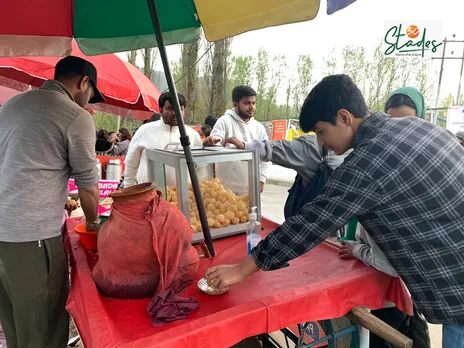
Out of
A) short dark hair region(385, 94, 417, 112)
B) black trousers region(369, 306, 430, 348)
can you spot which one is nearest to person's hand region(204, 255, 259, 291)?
black trousers region(369, 306, 430, 348)

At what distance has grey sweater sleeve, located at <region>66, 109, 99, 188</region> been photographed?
5.20 ft

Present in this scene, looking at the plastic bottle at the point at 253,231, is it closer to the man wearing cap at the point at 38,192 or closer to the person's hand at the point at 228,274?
the person's hand at the point at 228,274

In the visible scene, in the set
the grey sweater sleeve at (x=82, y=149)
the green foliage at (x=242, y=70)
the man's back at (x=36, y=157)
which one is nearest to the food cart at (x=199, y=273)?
the man's back at (x=36, y=157)

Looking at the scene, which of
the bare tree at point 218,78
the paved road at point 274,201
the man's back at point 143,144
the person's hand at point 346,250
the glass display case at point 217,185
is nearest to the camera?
the person's hand at point 346,250

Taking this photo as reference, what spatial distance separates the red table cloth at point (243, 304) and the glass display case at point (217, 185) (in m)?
0.26

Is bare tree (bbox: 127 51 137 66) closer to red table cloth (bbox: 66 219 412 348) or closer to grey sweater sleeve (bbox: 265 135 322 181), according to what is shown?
grey sweater sleeve (bbox: 265 135 322 181)

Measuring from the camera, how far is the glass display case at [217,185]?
1.63m

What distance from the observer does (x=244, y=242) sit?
5.68 ft

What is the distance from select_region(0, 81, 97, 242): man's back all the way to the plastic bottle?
896 mm

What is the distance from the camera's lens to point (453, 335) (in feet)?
4.06

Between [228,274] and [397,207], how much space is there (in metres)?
0.65

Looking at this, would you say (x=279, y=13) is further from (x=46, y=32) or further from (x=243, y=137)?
(x=243, y=137)

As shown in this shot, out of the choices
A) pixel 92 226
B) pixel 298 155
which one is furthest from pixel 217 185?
pixel 92 226

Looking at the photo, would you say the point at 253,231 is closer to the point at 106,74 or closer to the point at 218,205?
the point at 218,205
